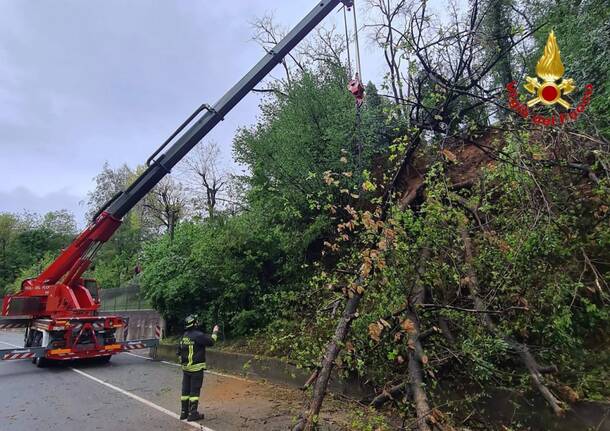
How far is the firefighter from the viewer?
640 cm

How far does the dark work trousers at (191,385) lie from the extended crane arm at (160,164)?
20.5 feet

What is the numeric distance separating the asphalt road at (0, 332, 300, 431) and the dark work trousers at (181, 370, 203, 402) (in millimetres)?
355

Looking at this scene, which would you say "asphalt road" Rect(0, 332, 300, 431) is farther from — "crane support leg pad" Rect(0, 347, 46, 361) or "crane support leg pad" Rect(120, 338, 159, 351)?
"crane support leg pad" Rect(120, 338, 159, 351)

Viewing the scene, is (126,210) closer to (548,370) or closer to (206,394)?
(206,394)

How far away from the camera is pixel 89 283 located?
14023mm

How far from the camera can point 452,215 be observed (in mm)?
5180

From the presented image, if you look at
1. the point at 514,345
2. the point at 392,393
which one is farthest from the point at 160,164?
the point at 514,345

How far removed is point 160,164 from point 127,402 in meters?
6.01

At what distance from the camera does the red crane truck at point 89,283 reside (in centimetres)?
1062

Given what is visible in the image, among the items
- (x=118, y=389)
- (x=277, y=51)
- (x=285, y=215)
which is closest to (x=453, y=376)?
(x=285, y=215)

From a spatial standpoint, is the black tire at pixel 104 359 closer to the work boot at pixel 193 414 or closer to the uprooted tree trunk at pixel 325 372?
the work boot at pixel 193 414

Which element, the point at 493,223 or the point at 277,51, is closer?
the point at 493,223

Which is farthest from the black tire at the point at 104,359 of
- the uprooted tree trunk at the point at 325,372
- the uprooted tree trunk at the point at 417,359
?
the uprooted tree trunk at the point at 417,359

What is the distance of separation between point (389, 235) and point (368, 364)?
2753mm
